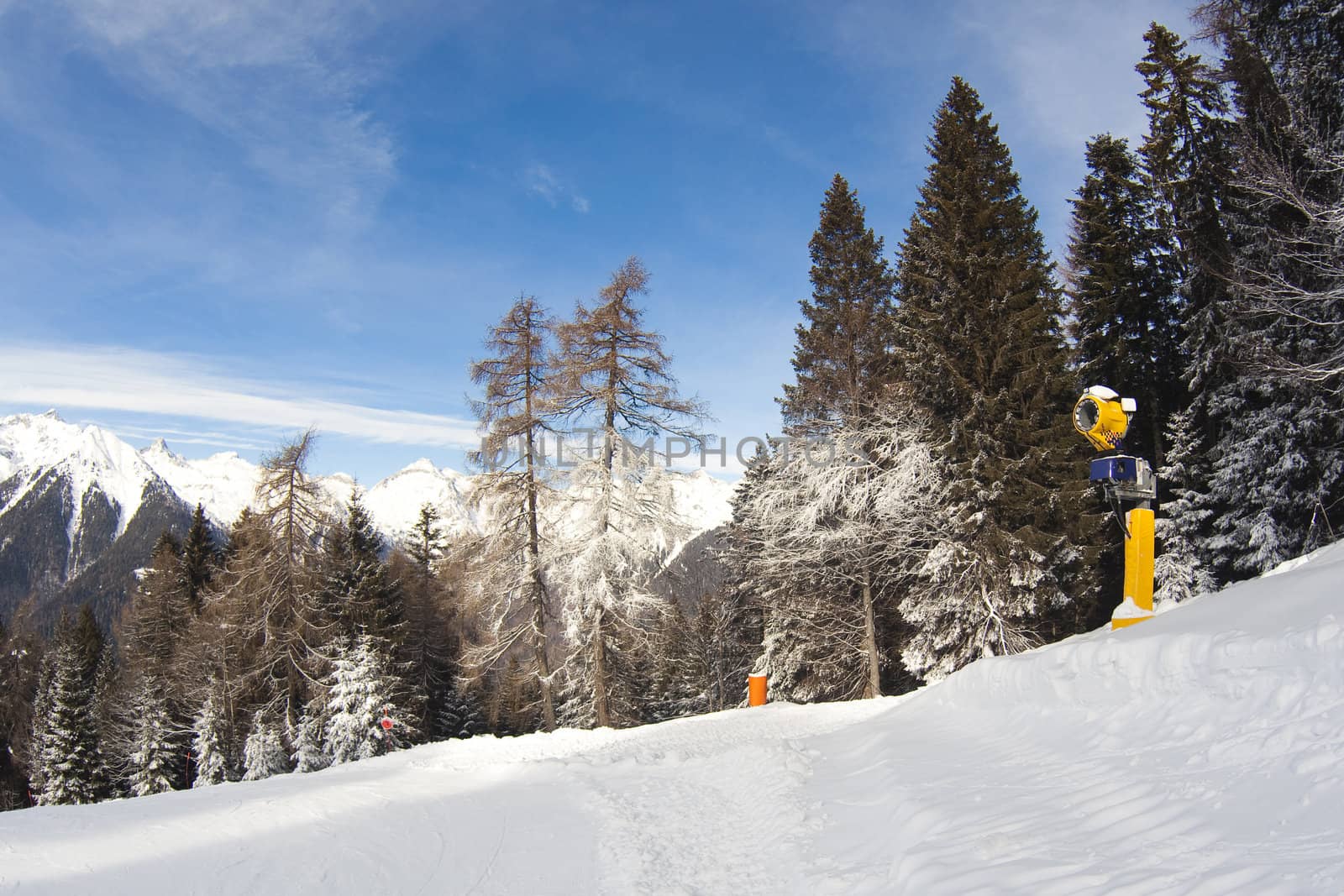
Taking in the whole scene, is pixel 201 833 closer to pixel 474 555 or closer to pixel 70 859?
pixel 70 859

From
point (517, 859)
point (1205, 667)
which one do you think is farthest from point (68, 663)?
point (1205, 667)

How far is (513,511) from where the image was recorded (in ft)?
57.9

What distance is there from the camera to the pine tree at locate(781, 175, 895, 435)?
18.3 meters

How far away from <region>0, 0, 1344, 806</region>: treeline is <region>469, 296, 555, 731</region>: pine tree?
0.25 ft

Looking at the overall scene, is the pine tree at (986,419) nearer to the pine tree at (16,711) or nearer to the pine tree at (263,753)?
the pine tree at (263,753)

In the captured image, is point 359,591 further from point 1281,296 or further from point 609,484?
point 1281,296

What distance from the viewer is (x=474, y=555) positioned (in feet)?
58.0

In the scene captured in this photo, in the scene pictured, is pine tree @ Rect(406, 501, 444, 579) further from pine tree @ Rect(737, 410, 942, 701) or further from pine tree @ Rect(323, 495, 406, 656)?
pine tree @ Rect(737, 410, 942, 701)

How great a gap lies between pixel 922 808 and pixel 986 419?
12.0m

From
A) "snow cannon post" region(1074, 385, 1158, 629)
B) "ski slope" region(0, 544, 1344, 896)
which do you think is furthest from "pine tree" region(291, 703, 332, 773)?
"snow cannon post" region(1074, 385, 1158, 629)

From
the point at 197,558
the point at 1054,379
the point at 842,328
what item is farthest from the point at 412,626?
the point at 1054,379

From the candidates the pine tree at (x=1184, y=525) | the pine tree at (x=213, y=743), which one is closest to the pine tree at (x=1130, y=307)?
the pine tree at (x=1184, y=525)

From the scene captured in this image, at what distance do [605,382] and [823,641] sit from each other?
360 inches

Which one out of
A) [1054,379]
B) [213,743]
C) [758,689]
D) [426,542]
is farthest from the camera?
[426,542]
